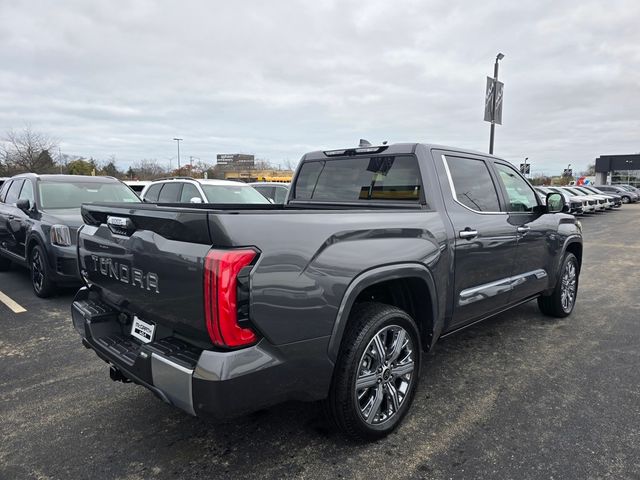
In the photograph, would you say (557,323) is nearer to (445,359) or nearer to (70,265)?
(445,359)

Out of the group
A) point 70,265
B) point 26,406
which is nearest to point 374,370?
point 26,406

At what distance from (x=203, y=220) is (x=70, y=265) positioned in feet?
14.7

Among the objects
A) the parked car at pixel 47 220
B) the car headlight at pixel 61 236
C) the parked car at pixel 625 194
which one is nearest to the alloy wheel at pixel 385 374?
the parked car at pixel 47 220

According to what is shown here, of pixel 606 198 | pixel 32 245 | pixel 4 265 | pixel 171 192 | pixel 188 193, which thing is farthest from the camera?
pixel 606 198

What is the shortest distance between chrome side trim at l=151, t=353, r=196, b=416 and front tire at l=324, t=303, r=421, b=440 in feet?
2.71

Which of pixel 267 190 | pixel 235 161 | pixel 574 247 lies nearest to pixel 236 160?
pixel 235 161

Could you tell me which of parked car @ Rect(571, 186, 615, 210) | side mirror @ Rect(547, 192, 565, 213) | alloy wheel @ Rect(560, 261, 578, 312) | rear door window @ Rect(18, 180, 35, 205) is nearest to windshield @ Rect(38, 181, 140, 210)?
rear door window @ Rect(18, 180, 35, 205)

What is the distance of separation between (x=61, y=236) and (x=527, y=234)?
550 cm

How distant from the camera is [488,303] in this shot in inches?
146

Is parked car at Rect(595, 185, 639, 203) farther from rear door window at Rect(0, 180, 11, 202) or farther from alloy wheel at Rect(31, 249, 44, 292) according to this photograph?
alloy wheel at Rect(31, 249, 44, 292)

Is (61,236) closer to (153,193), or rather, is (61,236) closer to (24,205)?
(24,205)

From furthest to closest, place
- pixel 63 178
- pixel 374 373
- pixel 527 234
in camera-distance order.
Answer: pixel 63 178, pixel 527 234, pixel 374 373

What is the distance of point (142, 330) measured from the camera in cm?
246

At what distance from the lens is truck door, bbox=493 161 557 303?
13.5 feet
